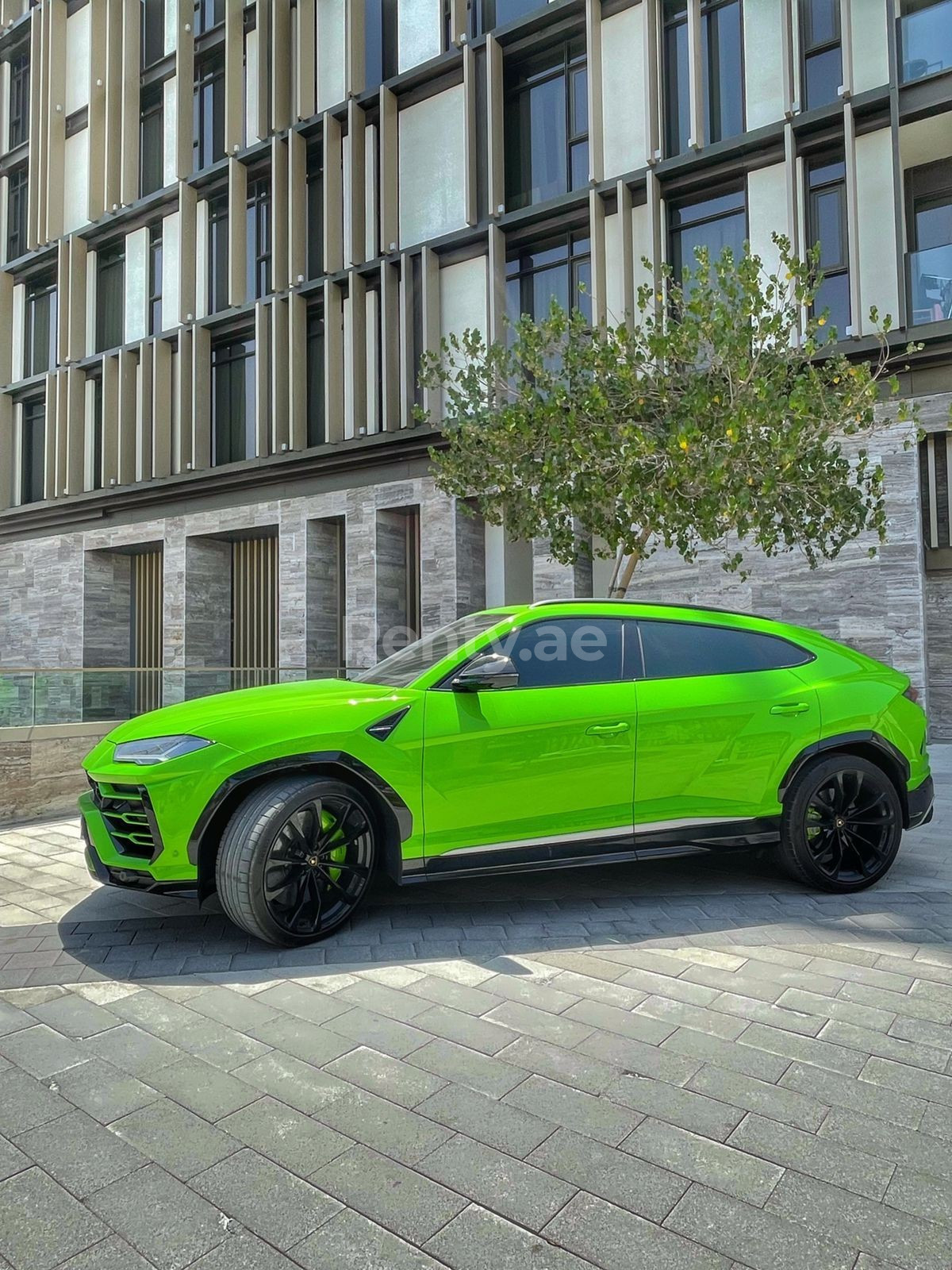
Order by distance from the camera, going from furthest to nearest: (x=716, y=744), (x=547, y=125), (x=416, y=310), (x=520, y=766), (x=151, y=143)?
(x=151, y=143), (x=416, y=310), (x=547, y=125), (x=716, y=744), (x=520, y=766)

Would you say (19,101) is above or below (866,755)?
above

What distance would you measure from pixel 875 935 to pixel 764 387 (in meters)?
5.63

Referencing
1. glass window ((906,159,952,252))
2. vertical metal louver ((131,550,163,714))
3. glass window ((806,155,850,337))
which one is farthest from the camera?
vertical metal louver ((131,550,163,714))

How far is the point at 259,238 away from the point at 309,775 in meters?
18.6

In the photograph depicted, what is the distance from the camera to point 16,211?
83.6 feet

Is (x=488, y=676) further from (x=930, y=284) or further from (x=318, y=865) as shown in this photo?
(x=930, y=284)

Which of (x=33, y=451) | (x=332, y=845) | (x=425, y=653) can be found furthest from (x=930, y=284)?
(x=33, y=451)

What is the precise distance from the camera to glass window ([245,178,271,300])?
64.6 feet

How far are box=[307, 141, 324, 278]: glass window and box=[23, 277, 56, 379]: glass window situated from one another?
9.09 metres

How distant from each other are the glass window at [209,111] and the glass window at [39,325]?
6.28 meters

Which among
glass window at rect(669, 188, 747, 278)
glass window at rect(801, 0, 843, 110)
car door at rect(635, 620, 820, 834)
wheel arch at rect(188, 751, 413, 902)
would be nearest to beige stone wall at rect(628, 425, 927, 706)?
glass window at rect(669, 188, 747, 278)

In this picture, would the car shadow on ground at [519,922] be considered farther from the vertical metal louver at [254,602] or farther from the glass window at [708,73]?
the vertical metal louver at [254,602]

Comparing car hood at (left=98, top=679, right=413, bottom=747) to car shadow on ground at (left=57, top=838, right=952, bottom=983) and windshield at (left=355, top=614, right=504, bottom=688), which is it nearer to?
windshield at (left=355, top=614, right=504, bottom=688)

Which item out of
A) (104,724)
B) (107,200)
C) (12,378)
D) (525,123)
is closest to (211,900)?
(104,724)
